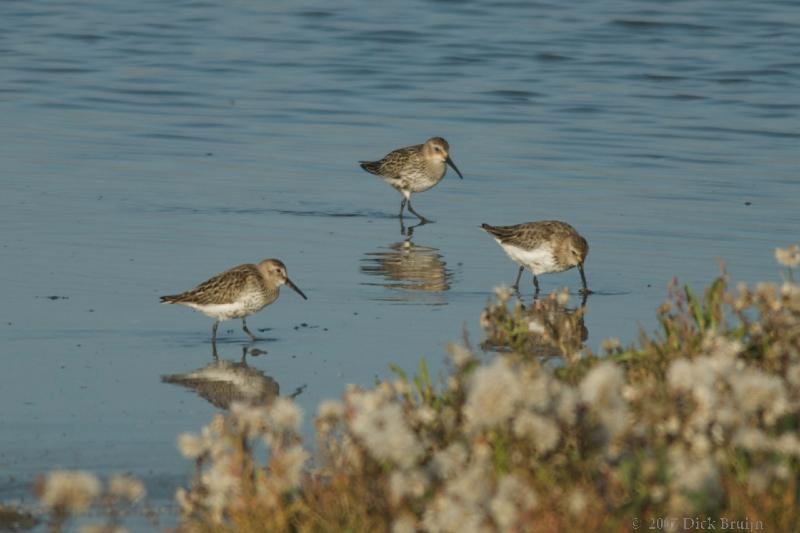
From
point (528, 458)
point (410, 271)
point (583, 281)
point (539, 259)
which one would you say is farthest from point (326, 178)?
point (528, 458)

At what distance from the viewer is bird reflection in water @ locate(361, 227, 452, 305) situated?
1530 cm

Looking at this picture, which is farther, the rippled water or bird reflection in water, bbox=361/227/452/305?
bird reflection in water, bbox=361/227/452/305

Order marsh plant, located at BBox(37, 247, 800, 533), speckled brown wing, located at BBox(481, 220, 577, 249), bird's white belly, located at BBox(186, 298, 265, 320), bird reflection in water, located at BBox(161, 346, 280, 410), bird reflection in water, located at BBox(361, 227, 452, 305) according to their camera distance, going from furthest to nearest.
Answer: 1. speckled brown wing, located at BBox(481, 220, 577, 249)
2. bird reflection in water, located at BBox(361, 227, 452, 305)
3. bird's white belly, located at BBox(186, 298, 265, 320)
4. bird reflection in water, located at BBox(161, 346, 280, 410)
5. marsh plant, located at BBox(37, 247, 800, 533)

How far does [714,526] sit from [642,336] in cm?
184

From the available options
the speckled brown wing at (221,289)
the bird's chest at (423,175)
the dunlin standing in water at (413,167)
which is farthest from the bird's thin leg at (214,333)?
the bird's chest at (423,175)

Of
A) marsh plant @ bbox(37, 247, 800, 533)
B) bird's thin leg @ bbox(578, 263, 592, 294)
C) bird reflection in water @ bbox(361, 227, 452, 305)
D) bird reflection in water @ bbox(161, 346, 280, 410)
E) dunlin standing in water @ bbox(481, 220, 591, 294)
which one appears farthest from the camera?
dunlin standing in water @ bbox(481, 220, 591, 294)

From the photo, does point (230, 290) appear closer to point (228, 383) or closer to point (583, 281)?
point (228, 383)

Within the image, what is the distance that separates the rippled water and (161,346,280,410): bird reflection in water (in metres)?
0.12

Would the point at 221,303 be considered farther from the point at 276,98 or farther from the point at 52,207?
the point at 276,98

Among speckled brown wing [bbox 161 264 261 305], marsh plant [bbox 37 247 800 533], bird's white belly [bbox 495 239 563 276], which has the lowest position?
bird's white belly [bbox 495 239 563 276]

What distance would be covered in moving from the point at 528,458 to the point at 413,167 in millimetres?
14663

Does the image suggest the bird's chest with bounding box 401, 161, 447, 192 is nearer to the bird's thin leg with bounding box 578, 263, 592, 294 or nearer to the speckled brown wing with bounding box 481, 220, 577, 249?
the speckled brown wing with bounding box 481, 220, 577, 249

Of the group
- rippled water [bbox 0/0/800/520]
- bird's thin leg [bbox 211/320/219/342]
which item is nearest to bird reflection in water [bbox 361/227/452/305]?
rippled water [bbox 0/0/800/520]

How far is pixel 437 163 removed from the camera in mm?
21703
